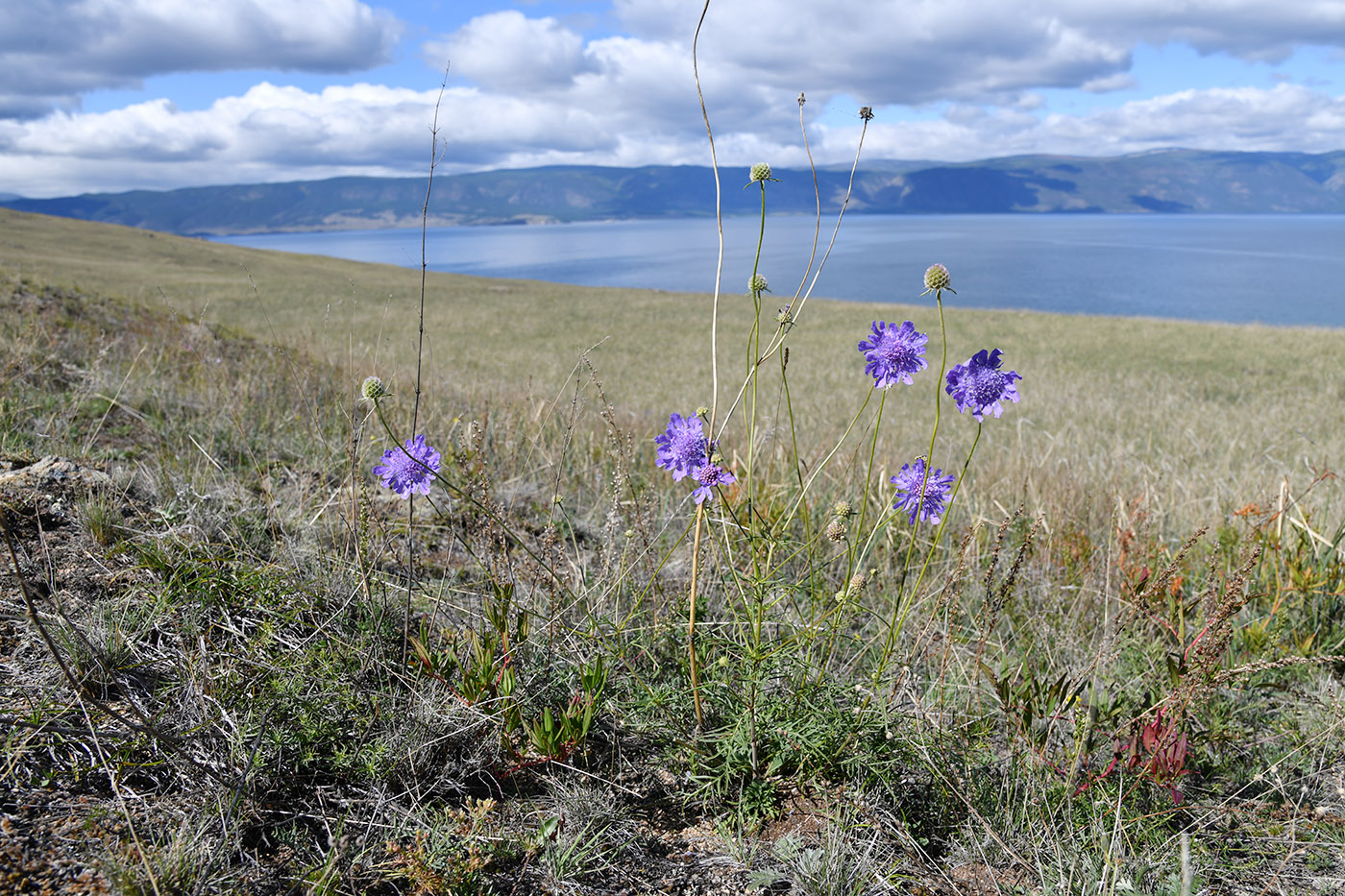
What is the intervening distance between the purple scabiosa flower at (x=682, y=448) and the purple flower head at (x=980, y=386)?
0.66m

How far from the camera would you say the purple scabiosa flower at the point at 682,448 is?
1.98 meters

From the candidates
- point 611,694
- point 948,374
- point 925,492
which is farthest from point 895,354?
point 611,694

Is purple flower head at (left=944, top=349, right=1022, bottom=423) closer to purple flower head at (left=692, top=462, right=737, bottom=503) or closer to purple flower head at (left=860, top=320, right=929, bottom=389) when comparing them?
purple flower head at (left=860, top=320, right=929, bottom=389)

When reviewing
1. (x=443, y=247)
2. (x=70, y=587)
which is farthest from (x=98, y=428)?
(x=443, y=247)

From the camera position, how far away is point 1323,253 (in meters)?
115

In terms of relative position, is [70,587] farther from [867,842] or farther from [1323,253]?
[1323,253]

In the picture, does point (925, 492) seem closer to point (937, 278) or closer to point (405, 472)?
point (937, 278)

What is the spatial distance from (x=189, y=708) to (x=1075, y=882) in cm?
→ 243

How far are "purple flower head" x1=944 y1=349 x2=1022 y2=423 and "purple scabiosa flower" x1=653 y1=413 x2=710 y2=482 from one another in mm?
663

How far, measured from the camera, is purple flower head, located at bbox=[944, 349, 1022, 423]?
183 centimetres

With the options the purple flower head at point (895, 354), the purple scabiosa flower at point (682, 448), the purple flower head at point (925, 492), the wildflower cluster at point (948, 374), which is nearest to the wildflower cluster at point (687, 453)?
the purple scabiosa flower at point (682, 448)

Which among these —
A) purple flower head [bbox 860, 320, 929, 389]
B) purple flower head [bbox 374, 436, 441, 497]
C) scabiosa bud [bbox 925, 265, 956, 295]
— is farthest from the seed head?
purple flower head [bbox 374, 436, 441, 497]

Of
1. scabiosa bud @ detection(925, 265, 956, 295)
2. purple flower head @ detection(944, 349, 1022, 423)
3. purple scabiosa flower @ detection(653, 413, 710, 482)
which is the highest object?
scabiosa bud @ detection(925, 265, 956, 295)

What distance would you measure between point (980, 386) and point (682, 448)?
0.80 metres
